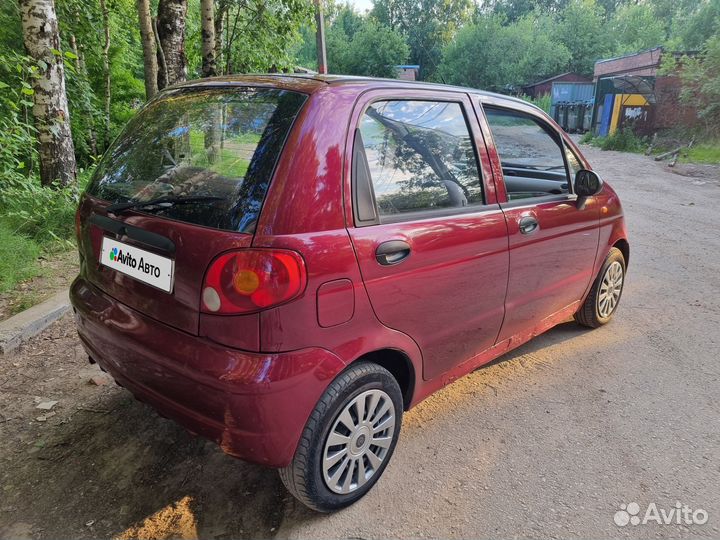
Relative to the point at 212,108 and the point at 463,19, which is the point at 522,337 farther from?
the point at 463,19

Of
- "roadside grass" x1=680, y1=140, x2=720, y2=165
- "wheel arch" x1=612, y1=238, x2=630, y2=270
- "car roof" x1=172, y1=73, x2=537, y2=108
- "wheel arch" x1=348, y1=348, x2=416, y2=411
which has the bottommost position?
"wheel arch" x1=348, y1=348, x2=416, y2=411

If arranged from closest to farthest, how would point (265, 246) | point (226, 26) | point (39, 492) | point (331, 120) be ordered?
1. point (265, 246)
2. point (331, 120)
3. point (39, 492)
4. point (226, 26)

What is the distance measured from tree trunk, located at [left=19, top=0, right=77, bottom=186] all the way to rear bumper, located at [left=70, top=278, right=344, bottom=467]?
474cm

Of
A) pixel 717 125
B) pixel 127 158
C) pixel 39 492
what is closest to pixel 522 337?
pixel 127 158

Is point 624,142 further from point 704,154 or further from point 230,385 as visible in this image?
point 230,385

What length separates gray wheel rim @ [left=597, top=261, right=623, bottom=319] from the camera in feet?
13.1

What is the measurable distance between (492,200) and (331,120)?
1.10 m

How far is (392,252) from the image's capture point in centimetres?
216

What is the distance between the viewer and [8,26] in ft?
26.6

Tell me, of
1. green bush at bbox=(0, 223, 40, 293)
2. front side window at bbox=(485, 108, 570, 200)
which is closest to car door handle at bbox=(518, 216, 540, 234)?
front side window at bbox=(485, 108, 570, 200)

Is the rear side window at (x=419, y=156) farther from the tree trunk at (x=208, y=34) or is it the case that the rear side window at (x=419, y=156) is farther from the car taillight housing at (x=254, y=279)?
the tree trunk at (x=208, y=34)

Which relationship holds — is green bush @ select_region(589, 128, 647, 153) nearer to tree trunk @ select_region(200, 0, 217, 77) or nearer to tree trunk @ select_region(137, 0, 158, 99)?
tree trunk @ select_region(200, 0, 217, 77)

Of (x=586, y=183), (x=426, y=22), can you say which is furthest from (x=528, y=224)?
(x=426, y=22)

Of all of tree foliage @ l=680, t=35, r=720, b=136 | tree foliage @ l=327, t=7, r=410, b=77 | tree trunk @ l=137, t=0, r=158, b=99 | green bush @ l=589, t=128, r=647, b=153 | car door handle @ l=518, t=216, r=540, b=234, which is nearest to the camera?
car door handle @ l=518, t=216, r=540, b=234
